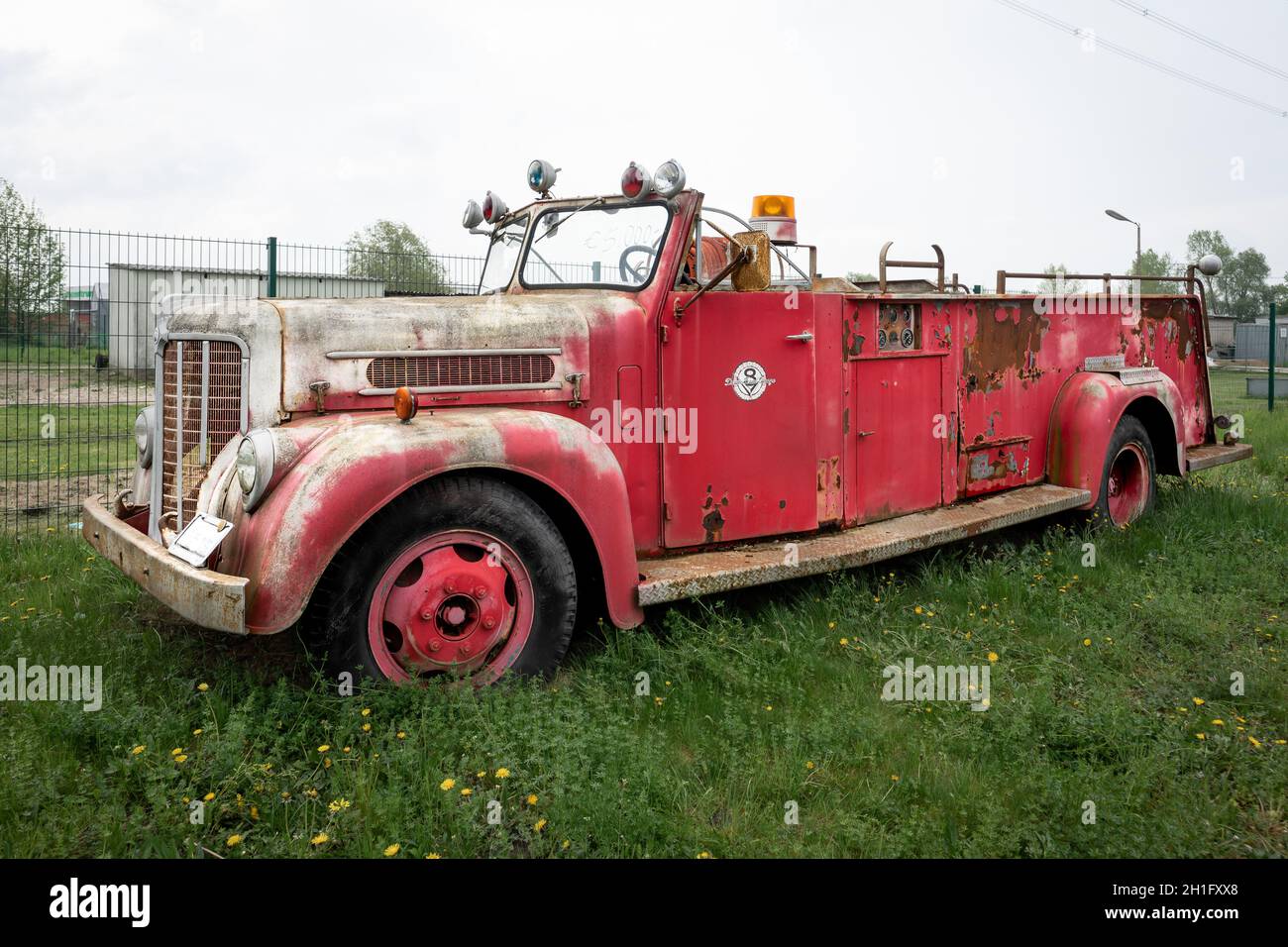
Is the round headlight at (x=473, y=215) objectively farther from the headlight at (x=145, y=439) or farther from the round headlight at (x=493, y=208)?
the headlight at (x=145, y=439)

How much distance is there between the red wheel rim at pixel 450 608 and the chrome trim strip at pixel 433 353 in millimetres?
768

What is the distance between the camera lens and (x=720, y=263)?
5.16 m

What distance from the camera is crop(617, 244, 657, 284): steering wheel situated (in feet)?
15.8

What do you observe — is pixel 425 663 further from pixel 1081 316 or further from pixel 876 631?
pixel 1081 316

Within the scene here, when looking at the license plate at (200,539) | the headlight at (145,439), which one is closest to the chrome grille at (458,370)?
the license plate at (200,539)

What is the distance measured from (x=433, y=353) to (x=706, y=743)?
1.87m

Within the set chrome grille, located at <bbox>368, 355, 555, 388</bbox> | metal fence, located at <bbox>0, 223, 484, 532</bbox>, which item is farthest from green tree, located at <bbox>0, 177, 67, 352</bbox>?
chrome grille, located at <bbox>368, 355, 555, 388</bbox>

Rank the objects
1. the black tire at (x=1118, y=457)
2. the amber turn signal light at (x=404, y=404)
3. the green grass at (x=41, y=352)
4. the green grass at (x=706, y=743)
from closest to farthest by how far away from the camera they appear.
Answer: the green grass at (x=706, y=743) < the amber turn signal light at (x=404, y=404) < the black tire at (x=1118, y=457) < the green grass at (x=41, y=352)

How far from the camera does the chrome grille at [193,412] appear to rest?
412 cm

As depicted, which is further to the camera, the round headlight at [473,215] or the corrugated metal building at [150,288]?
the corrugated metal building at [150,288]

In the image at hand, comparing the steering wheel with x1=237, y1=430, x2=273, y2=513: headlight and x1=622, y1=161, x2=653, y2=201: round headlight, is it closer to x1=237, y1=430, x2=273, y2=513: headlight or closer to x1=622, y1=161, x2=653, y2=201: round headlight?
x1=622, y1=161, x2=653, y2=201: round headlight

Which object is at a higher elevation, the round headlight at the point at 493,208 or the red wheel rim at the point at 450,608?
the round headlight at the point at 493,208

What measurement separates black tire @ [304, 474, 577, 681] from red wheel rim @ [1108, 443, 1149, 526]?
183 inches

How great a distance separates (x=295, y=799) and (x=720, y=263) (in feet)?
10.3
